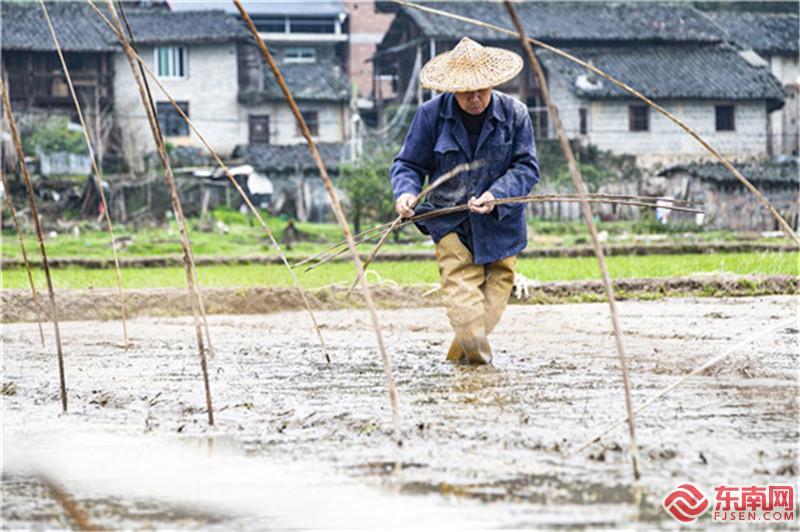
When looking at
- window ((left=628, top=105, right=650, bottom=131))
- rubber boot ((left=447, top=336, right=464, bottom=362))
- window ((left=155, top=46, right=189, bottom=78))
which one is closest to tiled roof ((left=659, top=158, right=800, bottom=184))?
window ((left=628, top=105, right=650, bottom=131))

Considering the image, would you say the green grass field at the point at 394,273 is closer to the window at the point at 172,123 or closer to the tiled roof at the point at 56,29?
the tiled roof at the point at 56,29

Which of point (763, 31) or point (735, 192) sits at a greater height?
point (763, 31)

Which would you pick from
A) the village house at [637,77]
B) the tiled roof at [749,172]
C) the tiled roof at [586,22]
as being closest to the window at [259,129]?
the village house at [637,77]

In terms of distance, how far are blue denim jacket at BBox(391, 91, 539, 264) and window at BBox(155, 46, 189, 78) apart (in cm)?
3185

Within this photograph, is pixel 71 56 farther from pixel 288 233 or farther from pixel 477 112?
pixel 477 112

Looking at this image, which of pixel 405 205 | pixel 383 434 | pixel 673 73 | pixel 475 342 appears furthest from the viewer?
pixel 673 73

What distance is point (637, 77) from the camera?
3384 centimetres

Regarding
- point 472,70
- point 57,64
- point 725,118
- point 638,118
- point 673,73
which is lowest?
point 725,118

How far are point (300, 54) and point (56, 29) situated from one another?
8.98 metres

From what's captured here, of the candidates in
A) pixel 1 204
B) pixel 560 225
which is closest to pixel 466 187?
pixel 560 225

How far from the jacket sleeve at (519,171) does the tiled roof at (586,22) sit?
92.4 ft

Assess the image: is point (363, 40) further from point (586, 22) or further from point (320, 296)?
point (320, 296)

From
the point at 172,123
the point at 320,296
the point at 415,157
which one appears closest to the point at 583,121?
the point at 172,123

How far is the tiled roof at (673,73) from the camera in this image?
33.3m
